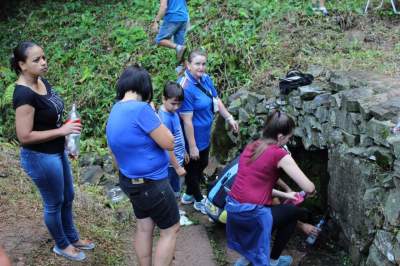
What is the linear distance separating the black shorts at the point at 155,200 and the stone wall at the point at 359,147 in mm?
1811

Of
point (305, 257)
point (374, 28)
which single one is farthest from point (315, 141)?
point (374, 28)

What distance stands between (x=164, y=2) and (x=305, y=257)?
4577mm

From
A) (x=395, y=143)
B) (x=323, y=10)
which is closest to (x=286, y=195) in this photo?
(x=395, y=143)

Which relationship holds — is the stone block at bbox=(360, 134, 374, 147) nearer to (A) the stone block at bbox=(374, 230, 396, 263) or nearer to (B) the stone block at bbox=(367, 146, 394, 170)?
(B) the stone block at bbox=(367, 146, 394, 170)

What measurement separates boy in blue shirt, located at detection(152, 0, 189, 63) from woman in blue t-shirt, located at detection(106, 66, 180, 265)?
465 centimetres

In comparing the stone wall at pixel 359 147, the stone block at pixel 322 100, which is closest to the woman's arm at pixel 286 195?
the stone wall at pixel 359 147

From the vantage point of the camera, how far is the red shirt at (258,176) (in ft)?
13.6

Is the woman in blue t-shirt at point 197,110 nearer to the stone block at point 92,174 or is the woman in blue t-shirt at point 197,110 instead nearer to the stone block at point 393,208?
the stone block at point 92,174

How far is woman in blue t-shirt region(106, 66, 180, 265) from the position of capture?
365 centimetres

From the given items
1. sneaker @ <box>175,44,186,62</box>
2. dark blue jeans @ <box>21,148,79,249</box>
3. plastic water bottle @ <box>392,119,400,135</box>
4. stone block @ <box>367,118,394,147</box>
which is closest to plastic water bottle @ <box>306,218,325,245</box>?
stone block @ <box>367,118,394,147</box>

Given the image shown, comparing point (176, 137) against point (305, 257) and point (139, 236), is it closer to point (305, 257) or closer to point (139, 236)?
point (139, 236)

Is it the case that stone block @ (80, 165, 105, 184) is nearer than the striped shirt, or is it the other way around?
the striped shirt

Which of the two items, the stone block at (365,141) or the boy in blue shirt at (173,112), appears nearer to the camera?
the stone block at (365,141)

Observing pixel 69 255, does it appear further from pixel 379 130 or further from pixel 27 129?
pixel 379 130
